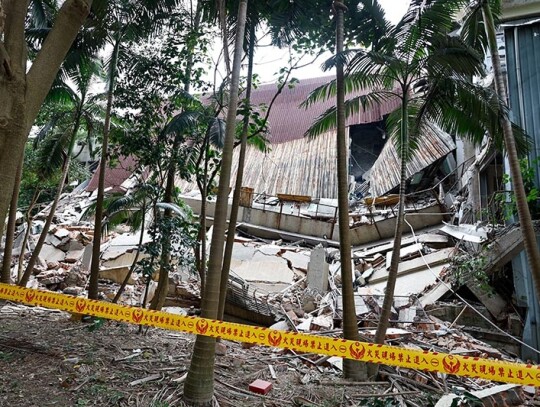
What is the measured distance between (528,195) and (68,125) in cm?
994

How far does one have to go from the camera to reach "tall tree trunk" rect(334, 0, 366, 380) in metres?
4.33

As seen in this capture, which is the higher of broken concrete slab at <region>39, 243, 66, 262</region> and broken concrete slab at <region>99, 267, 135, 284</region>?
broken concrete slab at <region>39, 243, 66, 262</region>

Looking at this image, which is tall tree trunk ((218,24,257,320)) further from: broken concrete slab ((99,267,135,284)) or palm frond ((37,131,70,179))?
broken concrete slab ((99,267,135,284))

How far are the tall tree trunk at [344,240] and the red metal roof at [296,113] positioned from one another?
482 inches

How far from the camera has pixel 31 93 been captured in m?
2.48

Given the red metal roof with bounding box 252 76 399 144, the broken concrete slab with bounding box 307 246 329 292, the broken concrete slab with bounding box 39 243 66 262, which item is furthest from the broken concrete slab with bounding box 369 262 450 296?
the broken concrete slab with bounding box 39 243 66 262

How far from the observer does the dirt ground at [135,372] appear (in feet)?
10.9

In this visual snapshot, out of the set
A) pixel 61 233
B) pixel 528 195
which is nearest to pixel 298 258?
pixel 528 195

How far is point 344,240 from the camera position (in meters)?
4.39

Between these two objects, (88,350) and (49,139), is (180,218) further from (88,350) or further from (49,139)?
(49,139)

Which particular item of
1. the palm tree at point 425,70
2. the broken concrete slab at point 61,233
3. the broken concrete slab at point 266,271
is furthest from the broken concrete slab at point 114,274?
the palm tree at point 425,70

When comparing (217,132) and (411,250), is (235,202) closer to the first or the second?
(217,132)

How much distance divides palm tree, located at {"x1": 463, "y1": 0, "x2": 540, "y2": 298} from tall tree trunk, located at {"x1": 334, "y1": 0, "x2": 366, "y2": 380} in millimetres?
1744

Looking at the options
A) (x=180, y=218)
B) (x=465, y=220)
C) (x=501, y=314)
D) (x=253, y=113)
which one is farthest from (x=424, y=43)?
(x=465, y=220)
